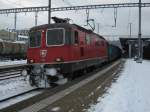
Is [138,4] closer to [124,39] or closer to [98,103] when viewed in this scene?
[98,103]

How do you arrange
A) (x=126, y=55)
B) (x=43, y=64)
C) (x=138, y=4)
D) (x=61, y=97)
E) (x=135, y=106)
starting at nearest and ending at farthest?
(x=135, y=106)
(x=61, y=97)
(x=43, y=64)
(x=138, y=4)
(x=126, y=55)

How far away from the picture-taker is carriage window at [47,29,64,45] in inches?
627

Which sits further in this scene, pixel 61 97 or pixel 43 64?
pixel 43 64

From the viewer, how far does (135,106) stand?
926 centimetres

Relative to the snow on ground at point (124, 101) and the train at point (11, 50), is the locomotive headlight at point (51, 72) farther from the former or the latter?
the train at point (11, 50)

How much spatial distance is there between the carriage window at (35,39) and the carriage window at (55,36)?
0.59 m

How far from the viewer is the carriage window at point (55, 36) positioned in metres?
15.9

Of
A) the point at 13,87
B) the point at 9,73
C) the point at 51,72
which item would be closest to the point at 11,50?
the point at 9,73

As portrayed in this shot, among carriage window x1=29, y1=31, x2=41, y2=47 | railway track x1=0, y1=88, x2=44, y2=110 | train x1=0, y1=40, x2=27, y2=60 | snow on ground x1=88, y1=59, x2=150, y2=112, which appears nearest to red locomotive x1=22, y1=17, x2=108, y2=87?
carriage window x1=29, y1=31, x2=41, y2=47

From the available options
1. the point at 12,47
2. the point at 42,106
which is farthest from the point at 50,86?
the point at 12,47

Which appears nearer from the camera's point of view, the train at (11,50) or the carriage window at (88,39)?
the carriage window at (88,39)

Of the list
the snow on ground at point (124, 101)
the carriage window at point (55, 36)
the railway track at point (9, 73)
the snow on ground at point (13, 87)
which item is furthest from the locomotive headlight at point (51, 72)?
the snow on ground at point (124, 101)

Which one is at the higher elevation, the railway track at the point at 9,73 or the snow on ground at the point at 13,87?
the railway track at the point at 9,73

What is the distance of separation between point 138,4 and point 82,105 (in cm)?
3130
